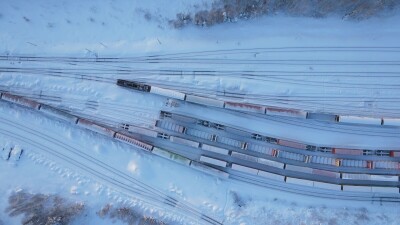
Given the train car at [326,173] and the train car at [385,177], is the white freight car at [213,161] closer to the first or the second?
the train car at [326,173]

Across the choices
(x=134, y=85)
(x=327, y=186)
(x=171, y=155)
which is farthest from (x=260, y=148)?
(x=134, y=85)

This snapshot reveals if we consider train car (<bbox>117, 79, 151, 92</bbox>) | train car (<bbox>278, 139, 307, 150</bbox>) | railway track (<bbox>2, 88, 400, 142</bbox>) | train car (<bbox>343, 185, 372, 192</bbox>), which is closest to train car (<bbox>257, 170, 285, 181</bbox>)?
train car (<bbox>278, 139, 307, 150</bbox>)

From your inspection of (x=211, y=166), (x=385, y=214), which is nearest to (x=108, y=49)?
(x=211, y=166)

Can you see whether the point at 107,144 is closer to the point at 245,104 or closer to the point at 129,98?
the point at 129,98

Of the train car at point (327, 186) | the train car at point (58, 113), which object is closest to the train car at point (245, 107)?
the train car at point (327, 186)

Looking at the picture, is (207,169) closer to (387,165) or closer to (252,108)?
(252,108)

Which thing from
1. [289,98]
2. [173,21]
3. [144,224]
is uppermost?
[173,21]
